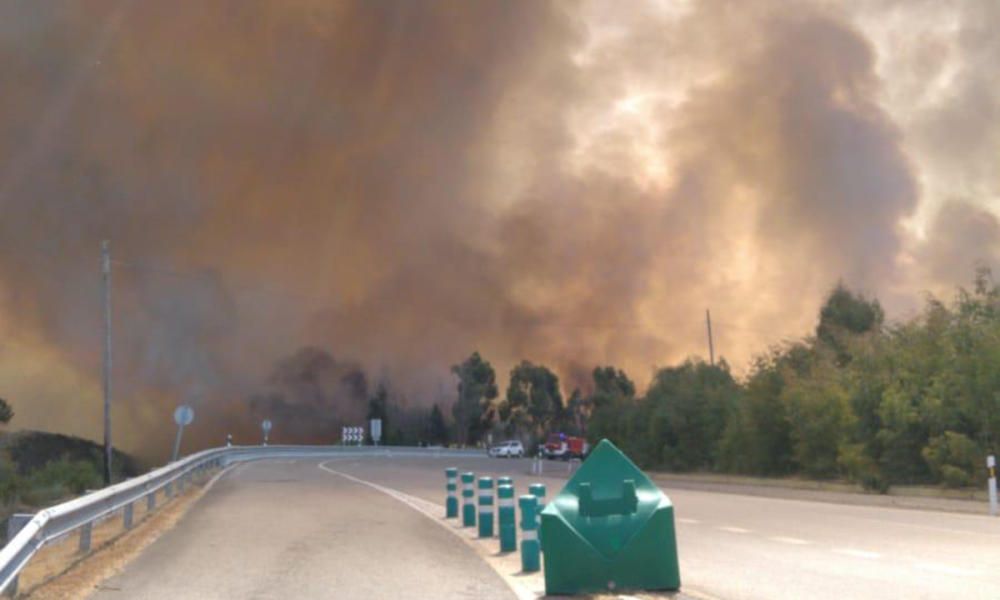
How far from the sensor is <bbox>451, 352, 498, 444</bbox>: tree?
118250mm

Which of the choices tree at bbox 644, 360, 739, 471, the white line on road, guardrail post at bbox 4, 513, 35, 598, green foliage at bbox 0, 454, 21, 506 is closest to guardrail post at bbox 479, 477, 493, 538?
the white line on road

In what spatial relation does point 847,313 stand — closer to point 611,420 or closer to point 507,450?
point 611,420

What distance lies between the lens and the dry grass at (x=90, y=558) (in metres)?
11.6

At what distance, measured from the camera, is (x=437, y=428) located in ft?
409

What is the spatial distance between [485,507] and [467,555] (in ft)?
8.15

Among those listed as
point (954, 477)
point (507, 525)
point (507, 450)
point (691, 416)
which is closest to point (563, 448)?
point (507, 450)

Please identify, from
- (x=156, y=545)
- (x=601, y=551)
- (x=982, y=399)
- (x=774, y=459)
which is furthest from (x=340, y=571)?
(x=774, y=459)

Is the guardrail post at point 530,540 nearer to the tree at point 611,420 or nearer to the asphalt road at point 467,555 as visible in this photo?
the asphalt road at point 467,555

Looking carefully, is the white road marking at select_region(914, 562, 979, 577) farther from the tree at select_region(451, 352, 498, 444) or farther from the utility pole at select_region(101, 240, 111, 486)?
the tree at select_region(451, 352, 498, 444)

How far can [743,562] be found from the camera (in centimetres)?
1385

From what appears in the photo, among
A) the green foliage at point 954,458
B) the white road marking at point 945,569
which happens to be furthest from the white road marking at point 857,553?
the green foliage at point 954,458

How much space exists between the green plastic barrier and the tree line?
18672mm

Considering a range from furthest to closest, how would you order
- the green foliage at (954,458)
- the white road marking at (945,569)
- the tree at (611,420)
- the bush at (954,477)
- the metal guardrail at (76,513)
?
the tree at (611,420)
the bush at (954,477)
the green foliage at (954,458)
the white road marking at (945,569)
the metal guardrail at (76,513)

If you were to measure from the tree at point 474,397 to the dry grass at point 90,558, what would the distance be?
315 feet
